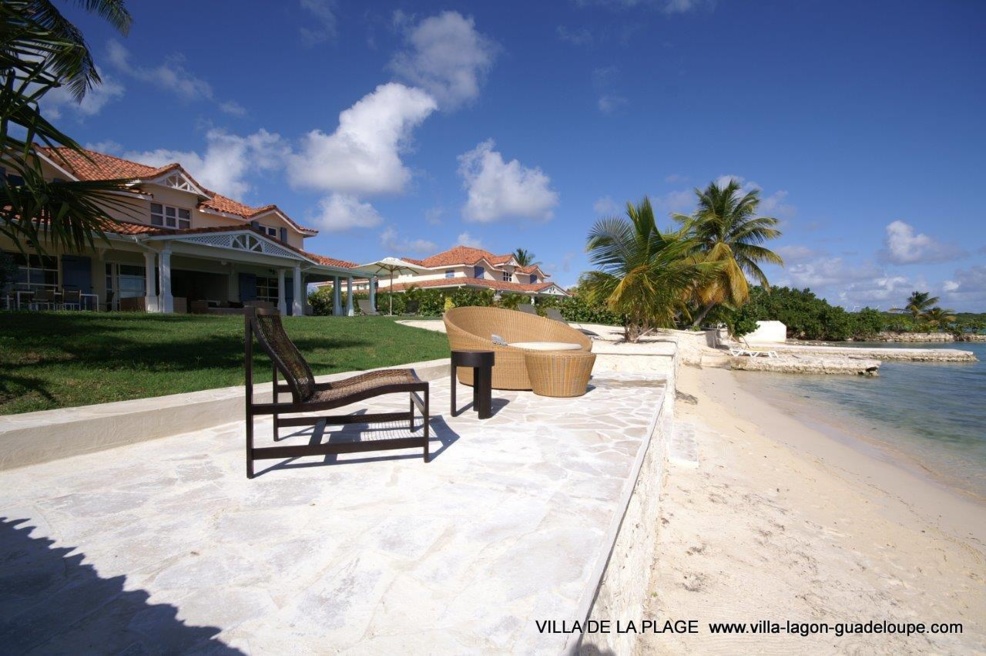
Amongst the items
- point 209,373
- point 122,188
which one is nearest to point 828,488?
point 209,373

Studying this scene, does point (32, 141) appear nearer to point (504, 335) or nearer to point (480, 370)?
point (480, 370)

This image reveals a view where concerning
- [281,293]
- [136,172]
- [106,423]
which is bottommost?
[106,423]

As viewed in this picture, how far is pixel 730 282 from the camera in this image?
69.9 ft

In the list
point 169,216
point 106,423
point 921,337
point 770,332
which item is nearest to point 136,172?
point 169,216

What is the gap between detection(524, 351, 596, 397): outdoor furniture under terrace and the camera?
5.37 meters

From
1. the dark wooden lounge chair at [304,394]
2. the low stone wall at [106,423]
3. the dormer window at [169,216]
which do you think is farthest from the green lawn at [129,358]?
the dormer window at [169,216]

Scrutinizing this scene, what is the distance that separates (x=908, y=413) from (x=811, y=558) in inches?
405

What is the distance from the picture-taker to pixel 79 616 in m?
1.53

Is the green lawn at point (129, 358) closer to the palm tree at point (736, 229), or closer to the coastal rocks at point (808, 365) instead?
the coastal rocks at point (808, 365)

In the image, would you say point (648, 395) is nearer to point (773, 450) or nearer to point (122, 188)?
point (773, 450)

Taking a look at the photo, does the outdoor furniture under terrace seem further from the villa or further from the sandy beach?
the villa

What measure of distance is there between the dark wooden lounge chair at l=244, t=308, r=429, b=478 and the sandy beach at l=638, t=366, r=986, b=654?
77.2 inches

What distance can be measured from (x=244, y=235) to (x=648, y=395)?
1602cm

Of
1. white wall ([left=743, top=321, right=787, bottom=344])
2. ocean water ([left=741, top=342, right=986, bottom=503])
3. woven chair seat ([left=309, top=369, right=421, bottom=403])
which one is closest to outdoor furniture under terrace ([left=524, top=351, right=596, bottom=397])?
woven chair seat ([left=309, top=369, right=421, bottom=403])
